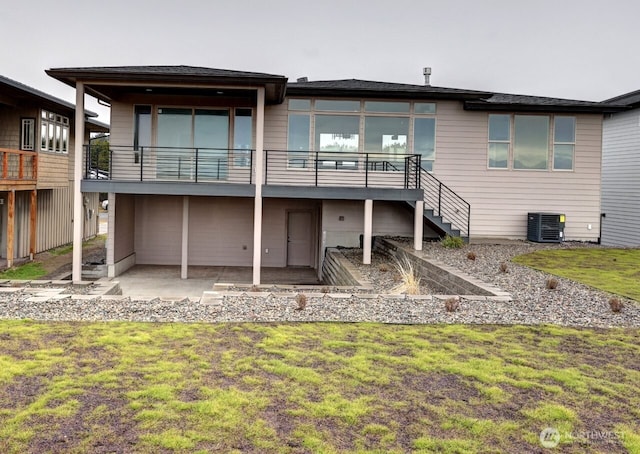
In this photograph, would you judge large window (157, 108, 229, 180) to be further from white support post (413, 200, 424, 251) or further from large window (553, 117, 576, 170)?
large window (553, 117, 576, 170)

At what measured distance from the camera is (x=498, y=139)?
15711mm

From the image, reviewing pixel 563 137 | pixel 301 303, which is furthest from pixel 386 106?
pixel 301 303

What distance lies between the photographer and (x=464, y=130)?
1560 cm

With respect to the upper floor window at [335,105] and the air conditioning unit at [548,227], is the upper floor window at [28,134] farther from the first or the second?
the air conditioning unit at [548,227]

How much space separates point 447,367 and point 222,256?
494 inches

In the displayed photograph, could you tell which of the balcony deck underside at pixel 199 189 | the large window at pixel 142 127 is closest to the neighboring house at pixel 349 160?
the large window at pixel 142 127

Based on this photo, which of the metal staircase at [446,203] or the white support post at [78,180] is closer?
the white support post at [78,180]

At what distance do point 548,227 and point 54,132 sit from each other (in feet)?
57.6

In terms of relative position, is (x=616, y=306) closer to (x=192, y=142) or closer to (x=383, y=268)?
(x=383, y=268)

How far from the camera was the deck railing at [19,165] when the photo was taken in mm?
13758

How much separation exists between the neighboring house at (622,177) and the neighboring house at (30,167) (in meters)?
20.2

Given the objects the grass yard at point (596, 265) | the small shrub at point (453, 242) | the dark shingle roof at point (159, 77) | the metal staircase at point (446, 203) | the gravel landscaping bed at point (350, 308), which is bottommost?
the gravel landscaping bed at point (350, 308)

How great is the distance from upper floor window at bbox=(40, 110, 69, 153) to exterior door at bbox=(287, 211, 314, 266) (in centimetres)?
900

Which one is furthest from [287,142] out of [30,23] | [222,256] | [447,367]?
[30,23]
